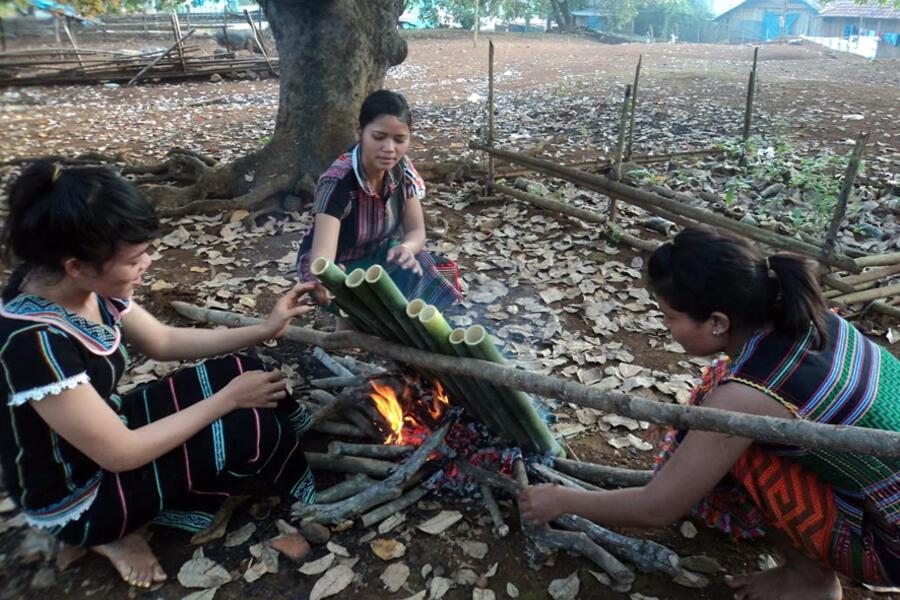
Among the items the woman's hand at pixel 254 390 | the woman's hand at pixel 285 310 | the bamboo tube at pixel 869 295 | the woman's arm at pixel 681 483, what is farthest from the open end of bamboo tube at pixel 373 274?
the bamboo tube at pixel 869 295

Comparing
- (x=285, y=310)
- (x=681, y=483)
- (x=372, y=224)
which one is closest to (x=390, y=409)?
(x=285, y=310)

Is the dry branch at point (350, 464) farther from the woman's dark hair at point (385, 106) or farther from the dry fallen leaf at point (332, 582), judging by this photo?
the woman's dark hair at point (385, 106)

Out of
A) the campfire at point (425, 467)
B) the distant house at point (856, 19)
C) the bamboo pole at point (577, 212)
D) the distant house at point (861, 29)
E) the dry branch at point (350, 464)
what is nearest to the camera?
the campfire at point (425, 467)

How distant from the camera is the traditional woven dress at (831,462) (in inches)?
66.0

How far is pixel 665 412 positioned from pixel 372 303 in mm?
1066

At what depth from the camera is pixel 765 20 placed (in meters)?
38.3

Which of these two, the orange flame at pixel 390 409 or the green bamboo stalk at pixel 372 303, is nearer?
the green bamboo stalk at pixel 372 303

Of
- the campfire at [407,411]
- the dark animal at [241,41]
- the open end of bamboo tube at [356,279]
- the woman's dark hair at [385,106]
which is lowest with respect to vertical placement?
the campfire at [407,411]

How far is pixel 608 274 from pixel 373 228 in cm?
205

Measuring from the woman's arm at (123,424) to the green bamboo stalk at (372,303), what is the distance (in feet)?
1.59

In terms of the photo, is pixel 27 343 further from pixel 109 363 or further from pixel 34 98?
pixel 34 98

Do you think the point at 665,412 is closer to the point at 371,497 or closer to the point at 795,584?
the point at 795,584

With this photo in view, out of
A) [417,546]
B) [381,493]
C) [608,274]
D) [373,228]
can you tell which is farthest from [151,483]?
[608,274]

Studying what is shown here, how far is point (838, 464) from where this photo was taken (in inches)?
68.6
